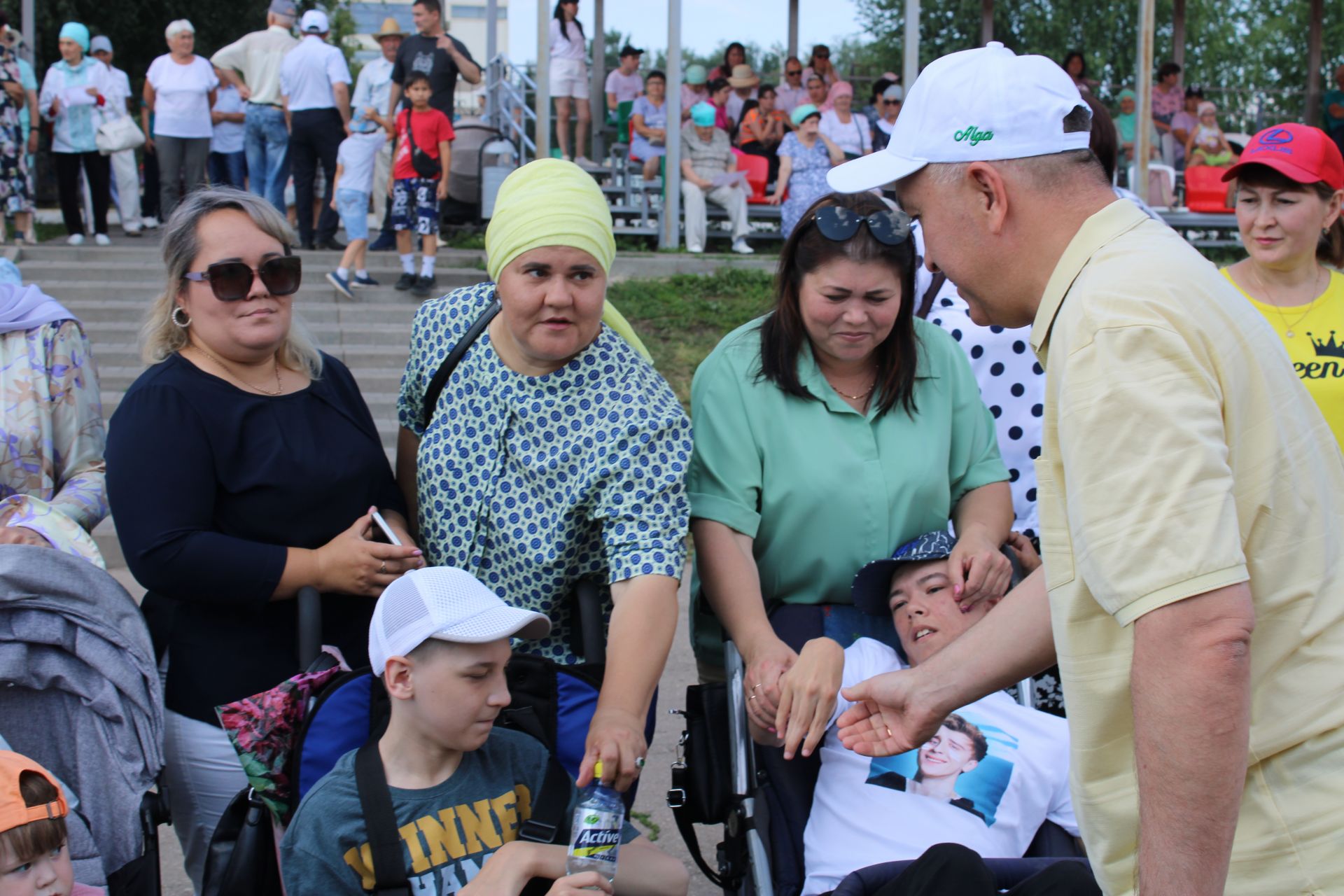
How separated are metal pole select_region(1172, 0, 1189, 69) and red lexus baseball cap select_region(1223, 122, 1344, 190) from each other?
52.2ft

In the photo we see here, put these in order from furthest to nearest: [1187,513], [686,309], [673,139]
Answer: [673,139] → [686,309] → [1187,513]

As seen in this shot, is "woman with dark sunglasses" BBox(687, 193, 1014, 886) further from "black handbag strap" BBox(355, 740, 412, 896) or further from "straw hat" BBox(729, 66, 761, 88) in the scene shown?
"straw hat" BBox(729, 66, 761, 88)

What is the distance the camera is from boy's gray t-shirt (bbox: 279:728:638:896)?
2.39 m

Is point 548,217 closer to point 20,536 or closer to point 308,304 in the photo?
point 20,536

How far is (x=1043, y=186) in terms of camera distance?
68.3 inches

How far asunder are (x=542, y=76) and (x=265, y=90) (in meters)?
2.44

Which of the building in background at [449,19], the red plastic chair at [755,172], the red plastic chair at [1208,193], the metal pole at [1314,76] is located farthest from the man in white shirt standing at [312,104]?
the building in background at [449,19]

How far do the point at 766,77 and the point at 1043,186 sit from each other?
1981 cm

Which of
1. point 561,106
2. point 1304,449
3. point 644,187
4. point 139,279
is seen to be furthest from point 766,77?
point 1304,449

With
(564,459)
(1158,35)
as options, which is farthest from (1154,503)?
(1158,35)

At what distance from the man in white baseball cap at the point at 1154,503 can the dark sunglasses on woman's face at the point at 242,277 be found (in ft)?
5.13

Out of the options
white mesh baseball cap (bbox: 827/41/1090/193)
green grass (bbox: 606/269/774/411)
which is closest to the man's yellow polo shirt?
white mesh baseball cap (bbox: 827/41/1090/193)

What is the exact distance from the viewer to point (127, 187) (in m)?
11.9

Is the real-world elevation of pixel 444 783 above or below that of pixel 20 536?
below
